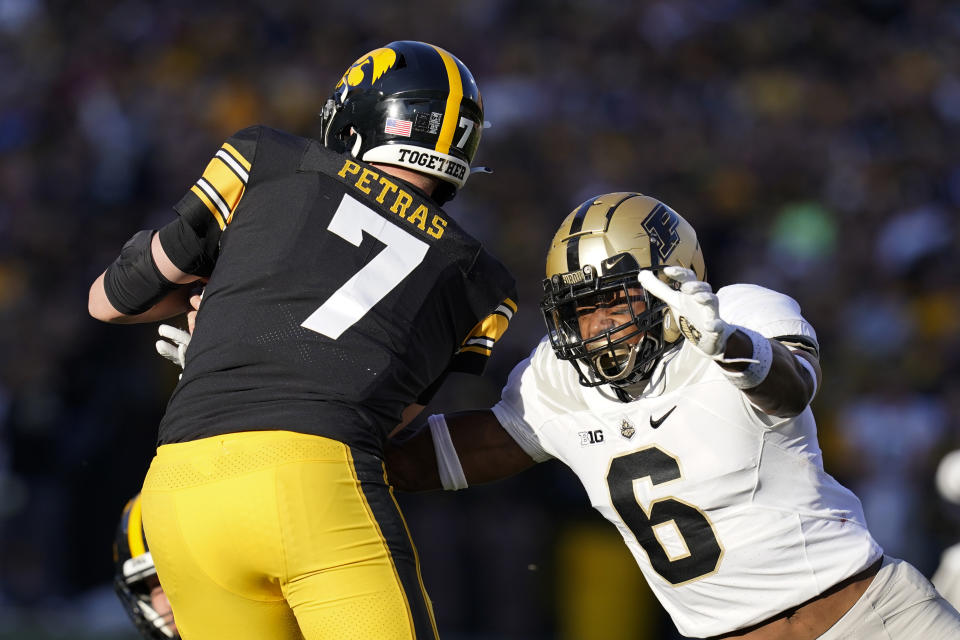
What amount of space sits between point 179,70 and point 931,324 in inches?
230

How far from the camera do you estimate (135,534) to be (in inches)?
140

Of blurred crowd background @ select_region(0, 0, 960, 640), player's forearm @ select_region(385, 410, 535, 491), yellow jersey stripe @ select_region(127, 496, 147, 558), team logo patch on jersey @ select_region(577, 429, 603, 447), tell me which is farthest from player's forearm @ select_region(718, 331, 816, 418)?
blurred crowd background @ select_region(0, 0, 960, 640)

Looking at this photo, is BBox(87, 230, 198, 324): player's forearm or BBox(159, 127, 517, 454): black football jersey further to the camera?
BBox(87, 230, 198, 324): player's forearm

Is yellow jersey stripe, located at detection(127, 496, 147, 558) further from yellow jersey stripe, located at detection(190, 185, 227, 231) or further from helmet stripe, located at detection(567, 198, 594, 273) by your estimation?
helmet stripe, located at detection(567, 198, 594, 273)

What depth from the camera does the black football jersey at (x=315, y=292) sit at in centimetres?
271

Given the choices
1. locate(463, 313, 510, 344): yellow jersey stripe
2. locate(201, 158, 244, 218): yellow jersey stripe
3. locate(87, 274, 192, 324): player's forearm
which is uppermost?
locate(201, 158, 244, 218): yellow jersey stripe

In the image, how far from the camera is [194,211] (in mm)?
2906

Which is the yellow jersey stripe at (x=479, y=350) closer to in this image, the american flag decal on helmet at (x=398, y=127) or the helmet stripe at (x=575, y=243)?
the helmet stripe at (x=575, y=243)

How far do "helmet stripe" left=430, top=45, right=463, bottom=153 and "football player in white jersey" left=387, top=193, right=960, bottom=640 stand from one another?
0.44m

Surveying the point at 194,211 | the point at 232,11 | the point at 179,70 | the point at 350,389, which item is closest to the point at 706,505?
the point at 350,389

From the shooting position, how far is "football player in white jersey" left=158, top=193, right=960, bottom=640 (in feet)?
9.82

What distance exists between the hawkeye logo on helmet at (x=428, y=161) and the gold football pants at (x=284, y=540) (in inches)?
30.7

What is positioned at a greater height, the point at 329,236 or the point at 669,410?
the point at 329,236

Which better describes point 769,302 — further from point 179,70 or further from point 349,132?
point 179,70
